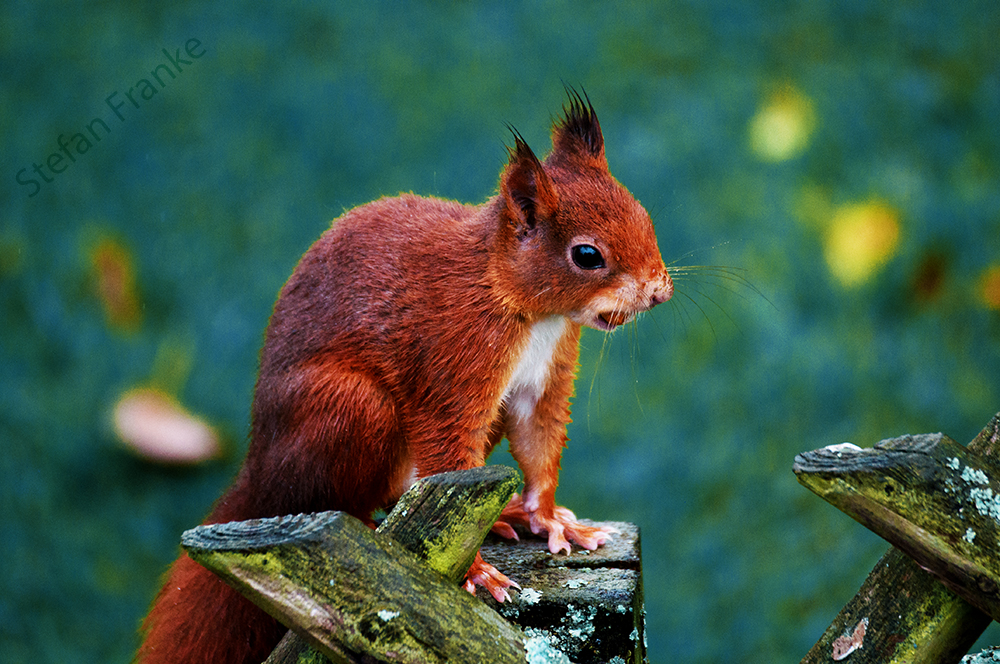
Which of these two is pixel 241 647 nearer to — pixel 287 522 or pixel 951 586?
pixel 287 522

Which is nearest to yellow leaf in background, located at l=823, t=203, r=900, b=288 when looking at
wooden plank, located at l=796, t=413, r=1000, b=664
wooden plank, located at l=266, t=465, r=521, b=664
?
wooden plank, located at l=796, t=413, r=1000, b=664

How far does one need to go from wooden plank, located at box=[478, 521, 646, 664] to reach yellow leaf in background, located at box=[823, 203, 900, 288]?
8.11 feet

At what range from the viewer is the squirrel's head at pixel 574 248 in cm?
195

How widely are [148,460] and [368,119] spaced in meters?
1.60

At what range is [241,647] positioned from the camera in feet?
6.38

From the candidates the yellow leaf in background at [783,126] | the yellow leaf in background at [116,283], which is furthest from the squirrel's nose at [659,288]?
the yellow leaf in background at [116,283]

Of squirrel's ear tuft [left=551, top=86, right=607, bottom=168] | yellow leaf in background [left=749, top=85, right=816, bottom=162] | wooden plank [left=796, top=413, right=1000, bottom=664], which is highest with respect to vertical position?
yellow leaf in background [left=749, top=85, right=816, bottom=162]

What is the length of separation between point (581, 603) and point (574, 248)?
0.65 metres

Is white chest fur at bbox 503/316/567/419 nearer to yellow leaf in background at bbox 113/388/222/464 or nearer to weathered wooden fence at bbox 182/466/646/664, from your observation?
weathered wooden fence at bbox 182/466/646/664

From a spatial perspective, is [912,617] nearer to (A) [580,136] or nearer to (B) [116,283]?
(A) [580,136]

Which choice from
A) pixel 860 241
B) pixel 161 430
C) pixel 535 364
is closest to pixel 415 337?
pixel 535 364

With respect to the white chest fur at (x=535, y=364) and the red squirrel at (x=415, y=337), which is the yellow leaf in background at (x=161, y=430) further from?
the white chest fur at (x=535, y=364)

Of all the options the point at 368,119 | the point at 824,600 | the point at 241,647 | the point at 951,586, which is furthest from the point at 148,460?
the point at 951,586

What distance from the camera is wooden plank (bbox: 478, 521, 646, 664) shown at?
6.16 ft
